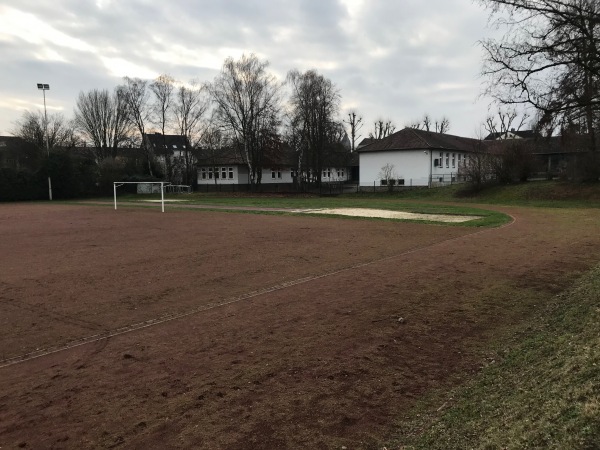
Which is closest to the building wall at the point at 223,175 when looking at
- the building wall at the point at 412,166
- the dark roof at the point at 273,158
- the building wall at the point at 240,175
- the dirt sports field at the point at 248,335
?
the building wall at the point at 240,175

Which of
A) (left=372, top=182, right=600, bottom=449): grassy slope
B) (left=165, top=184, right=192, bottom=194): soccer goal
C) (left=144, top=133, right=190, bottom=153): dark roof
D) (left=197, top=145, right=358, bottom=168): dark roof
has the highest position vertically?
(left=144, top=133, right=190, bottom=153): dark roof

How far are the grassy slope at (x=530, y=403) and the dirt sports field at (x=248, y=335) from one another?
0.35 m

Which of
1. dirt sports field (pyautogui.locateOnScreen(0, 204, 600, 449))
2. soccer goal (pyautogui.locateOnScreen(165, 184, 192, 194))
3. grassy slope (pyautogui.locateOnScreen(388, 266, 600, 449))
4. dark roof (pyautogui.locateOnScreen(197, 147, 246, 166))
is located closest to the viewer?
grassy slope (pyautogui.locateOnScreen(388, 266, 600, 449))

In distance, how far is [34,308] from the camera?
28.0 feet

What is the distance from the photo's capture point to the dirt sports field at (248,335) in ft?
14.5

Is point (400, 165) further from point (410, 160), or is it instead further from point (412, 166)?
point (412, 166)

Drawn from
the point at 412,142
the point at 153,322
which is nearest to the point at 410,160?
the point at 412,142

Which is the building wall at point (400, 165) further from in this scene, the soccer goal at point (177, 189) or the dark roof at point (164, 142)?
the dark roof at point (164, 142)

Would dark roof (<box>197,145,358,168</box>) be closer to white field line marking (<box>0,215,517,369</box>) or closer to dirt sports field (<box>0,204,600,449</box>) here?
dirt sports field (<box>0,204,600,449</box>)

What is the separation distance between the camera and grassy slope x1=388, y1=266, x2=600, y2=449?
10.6 ft

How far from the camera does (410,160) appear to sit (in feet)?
185

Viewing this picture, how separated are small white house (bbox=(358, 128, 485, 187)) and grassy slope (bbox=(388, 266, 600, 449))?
1988 inches

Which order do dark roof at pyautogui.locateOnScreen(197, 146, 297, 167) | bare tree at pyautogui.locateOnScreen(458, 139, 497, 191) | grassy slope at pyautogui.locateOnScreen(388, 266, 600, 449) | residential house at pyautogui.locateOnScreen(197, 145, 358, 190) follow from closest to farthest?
grassy slope at pyautogui.locateOnScreen(388, 266, 600, 449)
bare tree at pyautogui.locateOnScreen(458, 139, 497, 191)
dark roof at pyautogui.locateOnScreen(197, 146, 297, 167)
residential house at pyautogui.locateOnScreen(197, 145, 358, 190)

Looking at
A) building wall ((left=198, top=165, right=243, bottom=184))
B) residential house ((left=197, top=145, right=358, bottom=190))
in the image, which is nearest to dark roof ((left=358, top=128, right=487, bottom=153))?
residential house ((left=197, top=145, right=358, bottom=190))
